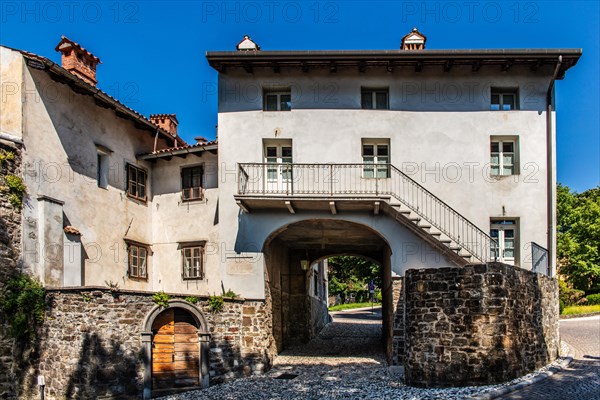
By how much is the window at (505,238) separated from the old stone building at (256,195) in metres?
0.05

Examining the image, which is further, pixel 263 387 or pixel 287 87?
pixel 287 87

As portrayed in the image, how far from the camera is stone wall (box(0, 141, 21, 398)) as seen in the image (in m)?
15.4

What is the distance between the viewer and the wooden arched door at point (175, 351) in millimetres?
16500

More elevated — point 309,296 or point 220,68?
point 220,68

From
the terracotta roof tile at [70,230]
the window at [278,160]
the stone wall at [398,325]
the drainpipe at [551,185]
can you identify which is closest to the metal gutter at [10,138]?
the terracotta roof tile at [70,230]

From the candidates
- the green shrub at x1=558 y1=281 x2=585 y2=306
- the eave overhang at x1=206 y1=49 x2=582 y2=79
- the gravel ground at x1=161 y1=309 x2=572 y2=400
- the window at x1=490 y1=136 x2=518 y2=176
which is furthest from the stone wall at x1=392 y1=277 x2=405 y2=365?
the green shrub at x1=558 y1=281 x2=585 y2=306

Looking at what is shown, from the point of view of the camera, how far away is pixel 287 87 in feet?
63.9

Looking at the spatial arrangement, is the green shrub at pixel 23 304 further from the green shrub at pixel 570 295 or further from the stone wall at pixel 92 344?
the green shrub at pixel 570 295

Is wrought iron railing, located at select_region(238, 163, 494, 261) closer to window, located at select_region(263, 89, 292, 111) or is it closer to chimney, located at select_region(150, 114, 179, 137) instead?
window, located at select_region(263, 89, 292, 111)

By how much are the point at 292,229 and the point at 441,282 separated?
6885mm

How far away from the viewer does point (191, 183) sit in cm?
2131

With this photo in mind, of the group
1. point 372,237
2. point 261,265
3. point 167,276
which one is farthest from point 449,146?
point 167,276

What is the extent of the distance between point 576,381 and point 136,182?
15661 mm

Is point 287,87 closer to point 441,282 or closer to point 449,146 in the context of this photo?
point 449,146
